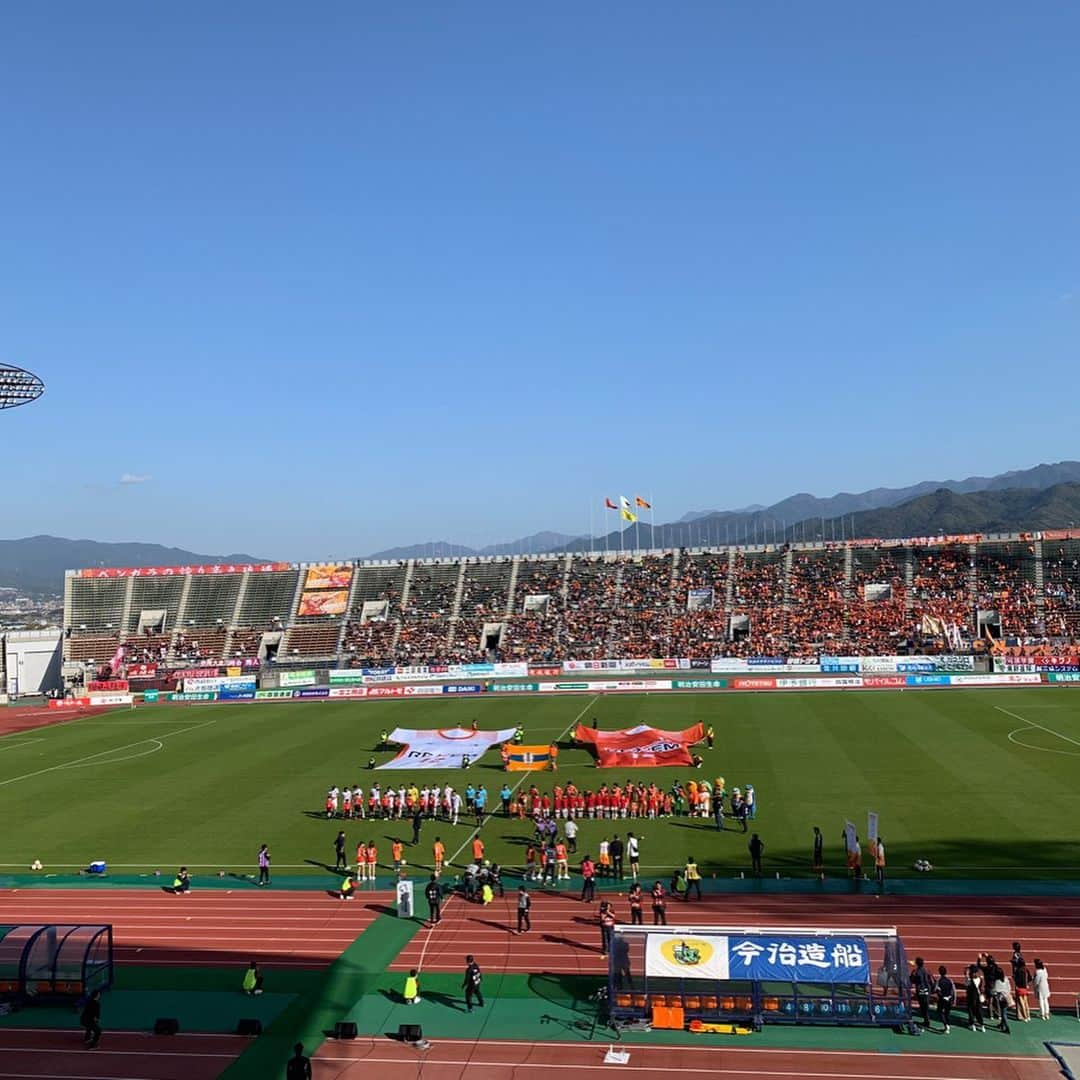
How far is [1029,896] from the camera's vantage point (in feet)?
72.8

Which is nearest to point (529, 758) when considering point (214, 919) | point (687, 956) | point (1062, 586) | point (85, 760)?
point (214, 919)

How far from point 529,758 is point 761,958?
21877 millimetres

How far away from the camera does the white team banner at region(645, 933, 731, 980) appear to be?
17172 mm

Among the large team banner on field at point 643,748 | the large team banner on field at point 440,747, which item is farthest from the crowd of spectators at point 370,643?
the large team banner on field at point 643,748

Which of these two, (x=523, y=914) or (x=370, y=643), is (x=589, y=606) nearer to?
(x=370, y=643)

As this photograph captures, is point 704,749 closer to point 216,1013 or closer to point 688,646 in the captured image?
point 216,1013

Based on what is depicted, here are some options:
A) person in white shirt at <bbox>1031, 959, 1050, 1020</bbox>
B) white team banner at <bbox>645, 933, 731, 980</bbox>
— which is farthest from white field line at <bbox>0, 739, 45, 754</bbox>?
person in white shirt at <bbox>1031, 959, 1050, 1020</bbox>

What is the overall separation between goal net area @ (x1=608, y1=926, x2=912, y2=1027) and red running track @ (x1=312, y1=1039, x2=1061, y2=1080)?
1.02 metres

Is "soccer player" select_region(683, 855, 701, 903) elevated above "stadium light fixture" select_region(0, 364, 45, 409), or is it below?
below

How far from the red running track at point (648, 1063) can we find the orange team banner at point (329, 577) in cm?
7633

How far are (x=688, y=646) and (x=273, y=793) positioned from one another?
141ft

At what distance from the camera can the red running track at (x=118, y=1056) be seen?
16.0 m

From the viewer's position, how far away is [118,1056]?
54.8ft

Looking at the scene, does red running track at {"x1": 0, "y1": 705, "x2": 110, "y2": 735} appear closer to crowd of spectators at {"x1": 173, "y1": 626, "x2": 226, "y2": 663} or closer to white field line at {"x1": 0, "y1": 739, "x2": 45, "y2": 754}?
white field line at {"x1": 0, "y1": 739, "x2": 45, "y2": 754}
